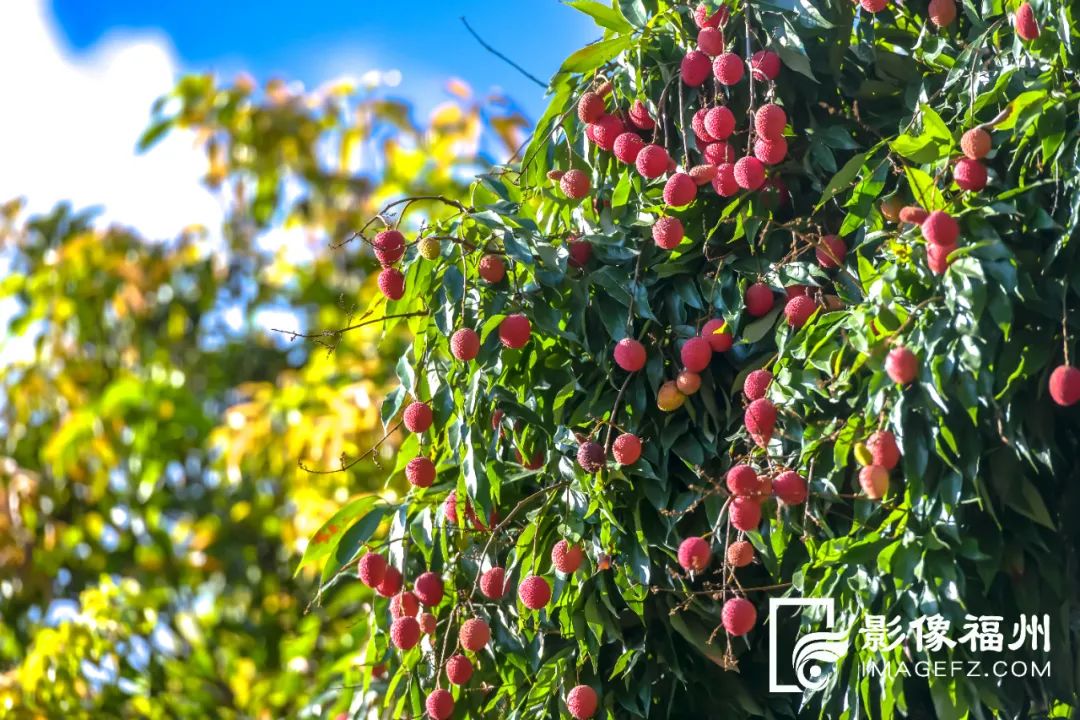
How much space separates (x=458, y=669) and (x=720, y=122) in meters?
0.73

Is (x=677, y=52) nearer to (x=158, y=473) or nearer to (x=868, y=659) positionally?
(x=868, y=659)

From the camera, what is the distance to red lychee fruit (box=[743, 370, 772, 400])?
4.72 feet

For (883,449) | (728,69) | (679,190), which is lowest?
(883,449)

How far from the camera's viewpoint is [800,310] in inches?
56.8

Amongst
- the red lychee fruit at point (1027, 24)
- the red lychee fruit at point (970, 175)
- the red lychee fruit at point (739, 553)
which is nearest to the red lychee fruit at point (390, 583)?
the red lychee fruit at point (739, 553)

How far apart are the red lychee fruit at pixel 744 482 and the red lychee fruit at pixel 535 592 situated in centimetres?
28

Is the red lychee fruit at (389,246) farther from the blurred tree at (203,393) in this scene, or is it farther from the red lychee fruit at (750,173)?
the blurred tree at (203,393)

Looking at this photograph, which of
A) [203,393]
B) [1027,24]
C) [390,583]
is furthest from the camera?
[203,393]

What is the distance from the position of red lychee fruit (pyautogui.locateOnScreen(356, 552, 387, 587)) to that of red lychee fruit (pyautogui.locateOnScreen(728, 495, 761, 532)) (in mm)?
491

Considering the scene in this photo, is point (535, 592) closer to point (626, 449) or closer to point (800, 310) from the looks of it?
point (626, 449)

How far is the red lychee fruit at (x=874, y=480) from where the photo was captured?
1283mm

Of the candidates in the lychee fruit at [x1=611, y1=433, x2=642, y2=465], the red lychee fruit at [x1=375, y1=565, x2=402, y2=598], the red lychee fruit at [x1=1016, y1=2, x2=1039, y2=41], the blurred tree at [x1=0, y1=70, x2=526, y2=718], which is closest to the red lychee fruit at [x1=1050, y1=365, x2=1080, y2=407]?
the red lychee fruit at [x1=1016, y1=2, x2=1039, y2=41]

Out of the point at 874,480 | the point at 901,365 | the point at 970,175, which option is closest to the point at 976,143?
the point at 970,175

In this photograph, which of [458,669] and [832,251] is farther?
[458,669]
